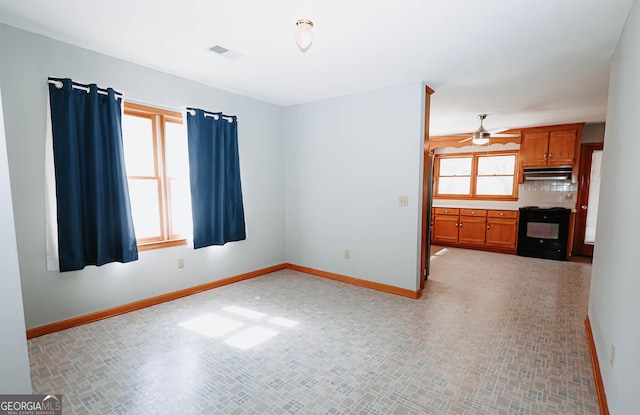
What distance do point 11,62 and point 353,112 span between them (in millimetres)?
3301

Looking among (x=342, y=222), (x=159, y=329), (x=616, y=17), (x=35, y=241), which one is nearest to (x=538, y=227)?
(x=342, y=222)

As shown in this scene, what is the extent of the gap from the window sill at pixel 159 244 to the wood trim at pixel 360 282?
1827 millimetres

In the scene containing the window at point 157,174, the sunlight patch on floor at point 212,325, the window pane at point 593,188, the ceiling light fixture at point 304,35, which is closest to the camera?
the ceiling light fixture at point 304,35

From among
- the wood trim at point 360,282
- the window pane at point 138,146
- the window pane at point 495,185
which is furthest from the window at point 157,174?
the window pane at point 495,185

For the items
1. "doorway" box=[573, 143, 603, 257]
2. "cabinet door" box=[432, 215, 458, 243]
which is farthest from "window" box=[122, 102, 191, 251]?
"doorway" box=[573, 143, 603, 257]

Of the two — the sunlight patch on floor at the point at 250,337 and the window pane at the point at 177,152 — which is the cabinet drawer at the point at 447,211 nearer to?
the sunlight patch on floor at the point at 250,337

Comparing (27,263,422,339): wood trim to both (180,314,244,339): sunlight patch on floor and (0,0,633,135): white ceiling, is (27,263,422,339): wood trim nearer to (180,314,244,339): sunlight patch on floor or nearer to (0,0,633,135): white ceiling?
(180,314,244,339): sunlight patch on floor

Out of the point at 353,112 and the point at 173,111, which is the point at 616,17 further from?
the point at 173,111

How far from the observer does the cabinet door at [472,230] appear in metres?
6.37

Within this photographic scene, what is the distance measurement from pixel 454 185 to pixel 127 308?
6.57m

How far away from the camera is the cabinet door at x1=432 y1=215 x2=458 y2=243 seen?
22.0 ft

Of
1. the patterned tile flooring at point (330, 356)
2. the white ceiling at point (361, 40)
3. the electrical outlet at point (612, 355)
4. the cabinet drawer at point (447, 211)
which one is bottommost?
the patterned tile flooring at point (330, 356)

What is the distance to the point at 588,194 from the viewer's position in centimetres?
579

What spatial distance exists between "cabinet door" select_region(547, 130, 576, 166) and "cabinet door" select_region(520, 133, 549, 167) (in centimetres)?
8
